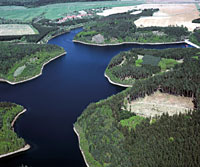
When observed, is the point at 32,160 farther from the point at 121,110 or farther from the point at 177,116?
the point at 177,116

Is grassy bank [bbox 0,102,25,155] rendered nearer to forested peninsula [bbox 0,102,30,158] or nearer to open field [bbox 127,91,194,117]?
forested peninsula [bbox 0,102,30,158]

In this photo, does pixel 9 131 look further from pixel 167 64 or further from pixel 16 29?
pixel 16 29

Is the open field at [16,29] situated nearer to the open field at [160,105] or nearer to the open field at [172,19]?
the open field at [172,19]

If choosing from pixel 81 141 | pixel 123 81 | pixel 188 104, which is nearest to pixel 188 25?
pixel 123 81

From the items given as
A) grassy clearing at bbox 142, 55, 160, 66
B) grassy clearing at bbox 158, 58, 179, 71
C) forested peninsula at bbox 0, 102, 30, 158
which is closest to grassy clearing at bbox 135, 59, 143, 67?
grassy clearing at bbox 142, 55, 160, 66

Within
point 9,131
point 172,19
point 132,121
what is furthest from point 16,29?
point 132,121

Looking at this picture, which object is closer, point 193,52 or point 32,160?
point 32,160

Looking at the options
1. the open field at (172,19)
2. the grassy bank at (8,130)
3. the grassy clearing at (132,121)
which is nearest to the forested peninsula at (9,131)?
the grassy bank at (8,130)

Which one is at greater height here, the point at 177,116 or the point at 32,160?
the point at 177,116
